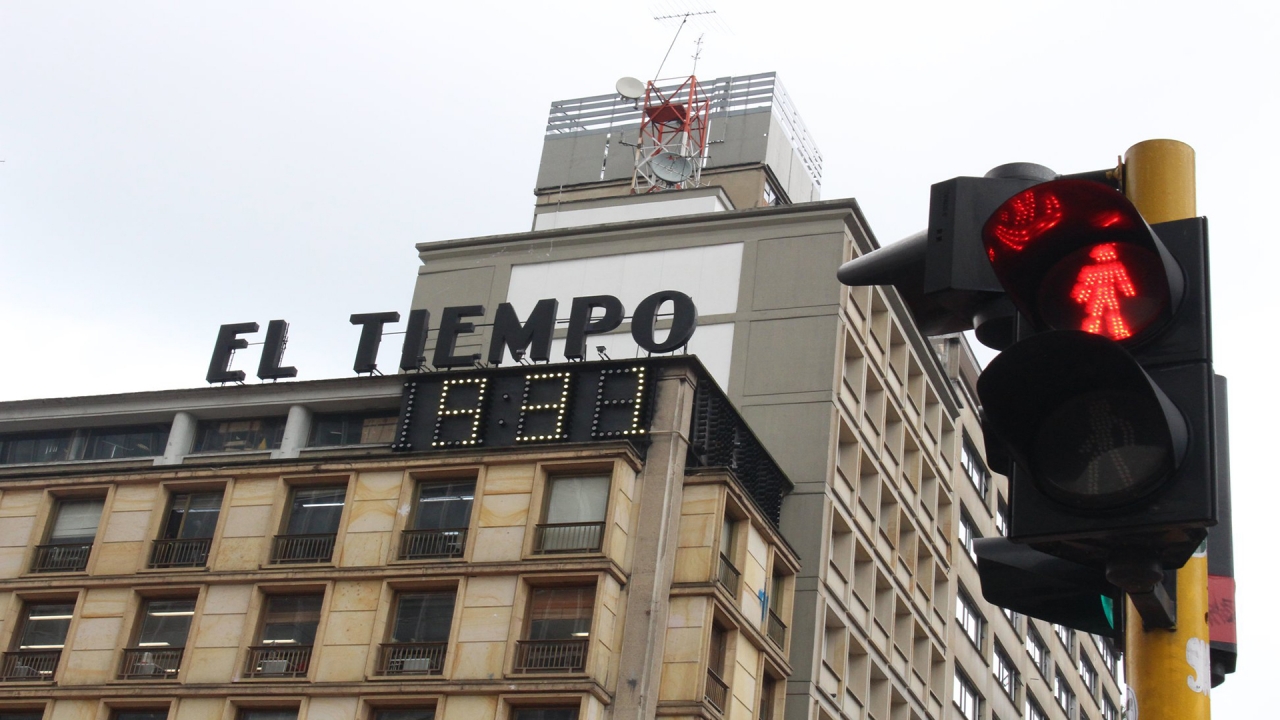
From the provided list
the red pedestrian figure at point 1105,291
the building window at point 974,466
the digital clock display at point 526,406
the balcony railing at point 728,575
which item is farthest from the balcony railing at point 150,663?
the red pedestrian figure at point 1105,291

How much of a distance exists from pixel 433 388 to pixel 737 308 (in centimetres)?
1264

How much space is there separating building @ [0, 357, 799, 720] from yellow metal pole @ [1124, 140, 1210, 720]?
36.8 metres

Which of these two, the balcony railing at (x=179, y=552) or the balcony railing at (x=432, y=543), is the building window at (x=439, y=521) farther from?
the balcony railing at (x=179, y=552)

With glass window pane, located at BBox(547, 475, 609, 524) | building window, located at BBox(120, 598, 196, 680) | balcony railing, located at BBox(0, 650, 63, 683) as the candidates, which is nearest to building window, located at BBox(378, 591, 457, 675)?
glass window pane, located at BBox(547, 475, 609, 524)

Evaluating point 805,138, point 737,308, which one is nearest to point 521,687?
point 737,308

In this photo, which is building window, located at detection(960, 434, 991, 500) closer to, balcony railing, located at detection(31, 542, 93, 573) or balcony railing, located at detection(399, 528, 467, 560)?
balcony railing, located at detection(399, 528, 467, 560)

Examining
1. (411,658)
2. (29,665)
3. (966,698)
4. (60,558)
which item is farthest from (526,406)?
(966,698)

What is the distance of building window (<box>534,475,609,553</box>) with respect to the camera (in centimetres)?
4372

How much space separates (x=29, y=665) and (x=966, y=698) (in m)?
38.1

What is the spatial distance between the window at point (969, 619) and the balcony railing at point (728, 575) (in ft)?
79.6

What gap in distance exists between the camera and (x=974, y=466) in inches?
2894

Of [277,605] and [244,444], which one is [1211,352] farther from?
[244,444]

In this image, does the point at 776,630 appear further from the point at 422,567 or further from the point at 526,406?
the point at 422,567

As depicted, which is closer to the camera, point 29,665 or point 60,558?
point 29,665
